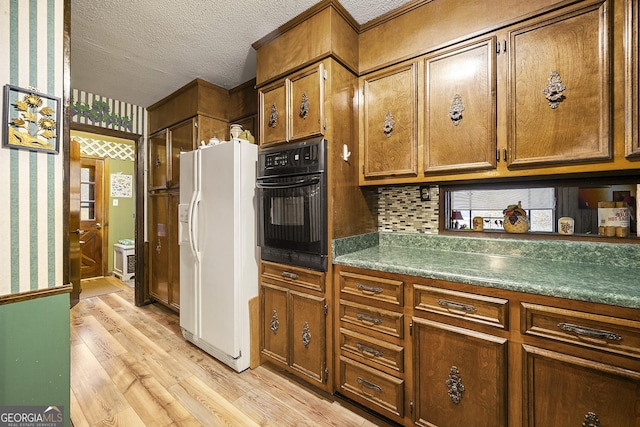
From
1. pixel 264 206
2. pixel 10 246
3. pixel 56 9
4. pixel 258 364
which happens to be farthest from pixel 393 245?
pixel 56 9

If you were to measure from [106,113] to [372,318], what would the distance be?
3.92 m

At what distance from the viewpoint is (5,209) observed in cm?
126

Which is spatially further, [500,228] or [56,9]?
[500,228]

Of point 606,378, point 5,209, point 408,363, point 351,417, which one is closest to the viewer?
point 606,378

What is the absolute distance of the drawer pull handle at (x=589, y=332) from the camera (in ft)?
3.45

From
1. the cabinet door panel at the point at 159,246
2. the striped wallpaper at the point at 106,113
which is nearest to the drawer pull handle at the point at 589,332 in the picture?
the cabinet door panel at the point at 159,246

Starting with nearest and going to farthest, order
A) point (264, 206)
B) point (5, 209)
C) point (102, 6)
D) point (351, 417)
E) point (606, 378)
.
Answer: point (606, 378)
point (5, 209)
point (351, 417)
point (102, 6)
point (264, 206)

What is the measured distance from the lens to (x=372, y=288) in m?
1.66

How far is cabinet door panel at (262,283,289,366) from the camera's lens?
81.7 inches

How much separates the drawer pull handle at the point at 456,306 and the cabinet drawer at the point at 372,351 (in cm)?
36

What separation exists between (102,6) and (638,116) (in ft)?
10.2

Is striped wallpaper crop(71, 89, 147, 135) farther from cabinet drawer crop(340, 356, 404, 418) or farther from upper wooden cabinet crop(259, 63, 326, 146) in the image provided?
cabinet drawer crop(340, 356, 404, 418)

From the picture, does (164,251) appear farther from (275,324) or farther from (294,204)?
(294,204)

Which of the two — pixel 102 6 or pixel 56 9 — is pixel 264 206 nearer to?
pixel 56 9
